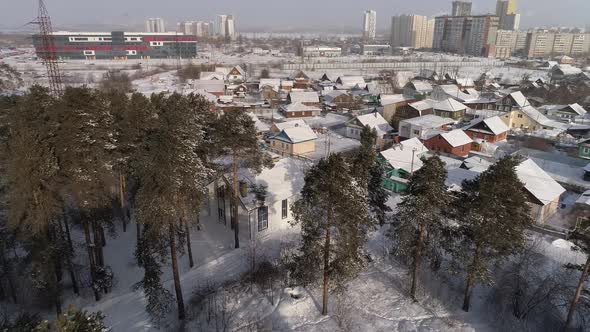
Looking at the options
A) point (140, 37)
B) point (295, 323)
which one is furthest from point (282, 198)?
point (140, 37)

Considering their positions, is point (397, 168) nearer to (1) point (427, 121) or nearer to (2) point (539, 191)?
(2) point (539, 191)

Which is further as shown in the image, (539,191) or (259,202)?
(539,191)

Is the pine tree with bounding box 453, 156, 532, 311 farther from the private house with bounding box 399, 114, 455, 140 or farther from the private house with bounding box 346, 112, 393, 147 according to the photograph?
the private house with bounding box 346, 112, 393, 147

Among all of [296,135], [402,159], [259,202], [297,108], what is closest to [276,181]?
[259,202]

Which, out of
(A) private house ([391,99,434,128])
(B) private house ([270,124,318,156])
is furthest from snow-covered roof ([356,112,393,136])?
(B) private house ([270,124,318,156])

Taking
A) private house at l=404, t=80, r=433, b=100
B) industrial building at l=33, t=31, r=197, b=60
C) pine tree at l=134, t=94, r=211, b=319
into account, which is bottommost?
private house at l=404, t=80, r=433, b=100

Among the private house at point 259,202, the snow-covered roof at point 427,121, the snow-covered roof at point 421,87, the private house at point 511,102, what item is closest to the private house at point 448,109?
the snow-covered roof at point 427,121

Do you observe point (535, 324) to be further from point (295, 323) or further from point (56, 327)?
point (56, 327)
